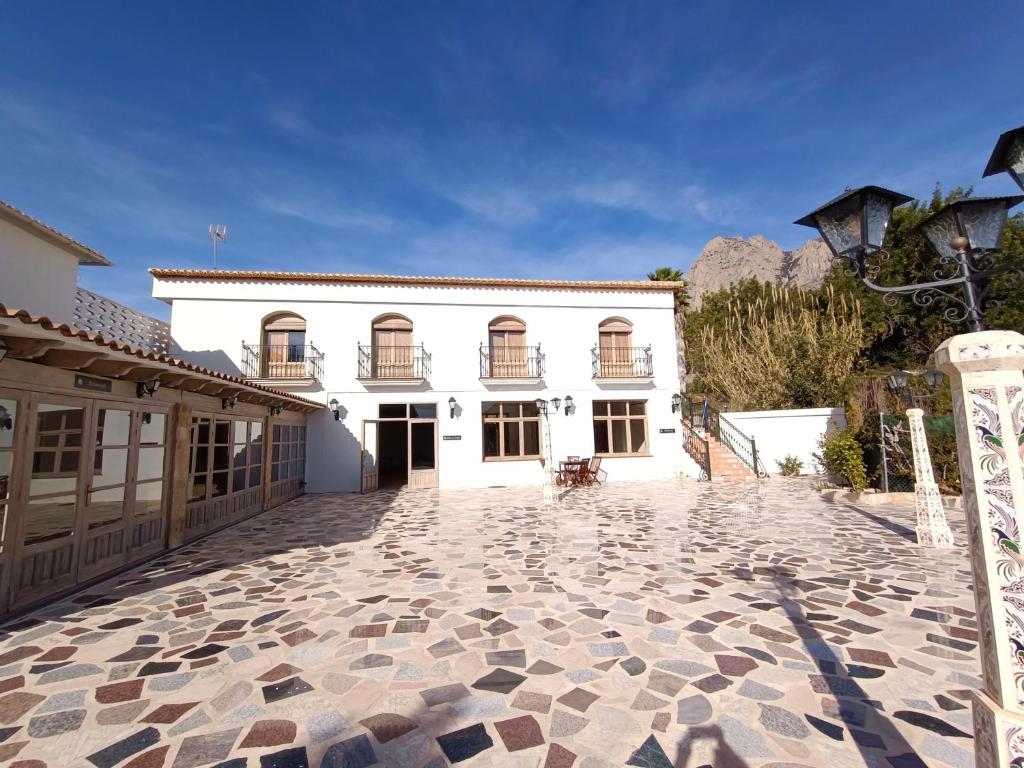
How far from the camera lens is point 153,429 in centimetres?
635

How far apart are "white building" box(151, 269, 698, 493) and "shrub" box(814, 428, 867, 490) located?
4.65 m

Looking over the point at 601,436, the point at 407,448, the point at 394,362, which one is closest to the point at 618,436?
the point at 601,436

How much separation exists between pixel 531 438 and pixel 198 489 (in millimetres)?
9116

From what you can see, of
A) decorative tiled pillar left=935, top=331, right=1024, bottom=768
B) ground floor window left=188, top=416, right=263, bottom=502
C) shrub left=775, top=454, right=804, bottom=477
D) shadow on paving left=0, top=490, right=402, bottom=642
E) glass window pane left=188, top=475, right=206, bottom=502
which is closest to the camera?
decorative tiled pillar left=935, top=331, right=1024, bottom=768

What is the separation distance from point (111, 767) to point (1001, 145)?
6.40 metres

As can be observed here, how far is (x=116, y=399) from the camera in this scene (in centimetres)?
556

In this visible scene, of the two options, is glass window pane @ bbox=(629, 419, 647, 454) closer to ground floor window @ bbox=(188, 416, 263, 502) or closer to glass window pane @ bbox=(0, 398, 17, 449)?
ground floor window @ bbox=(188, 416, 263, 502)

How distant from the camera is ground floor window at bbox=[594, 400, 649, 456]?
1475 cm

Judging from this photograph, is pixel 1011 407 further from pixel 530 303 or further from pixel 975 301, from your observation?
pixel 530 303

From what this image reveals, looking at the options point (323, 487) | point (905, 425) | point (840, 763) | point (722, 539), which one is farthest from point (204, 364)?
point (905, 425)

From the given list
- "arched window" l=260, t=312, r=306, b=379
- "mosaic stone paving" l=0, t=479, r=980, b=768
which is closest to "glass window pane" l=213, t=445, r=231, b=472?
"mosaic stone paving" l=0, t=479, r=980, b=768

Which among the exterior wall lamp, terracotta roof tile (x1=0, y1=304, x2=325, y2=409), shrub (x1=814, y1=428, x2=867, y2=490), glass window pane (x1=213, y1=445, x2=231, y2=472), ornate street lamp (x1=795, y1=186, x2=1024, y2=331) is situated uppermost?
ornate street lamp (x1=795, y1=186, x2=1024, y2=331)

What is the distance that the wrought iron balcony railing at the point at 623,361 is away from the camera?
1484 cm

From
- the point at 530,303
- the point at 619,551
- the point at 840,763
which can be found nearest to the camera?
the point at 840,763
